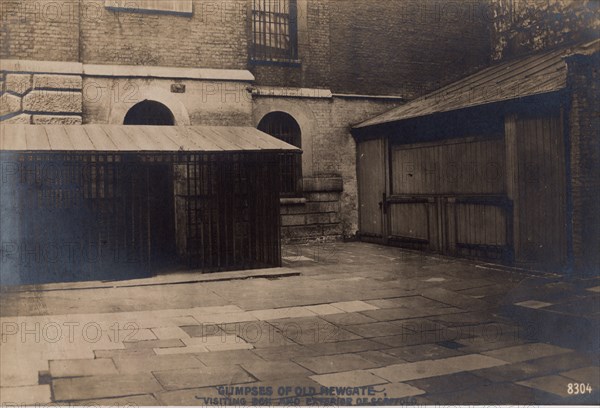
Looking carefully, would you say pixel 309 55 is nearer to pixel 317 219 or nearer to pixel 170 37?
pixel 170 37

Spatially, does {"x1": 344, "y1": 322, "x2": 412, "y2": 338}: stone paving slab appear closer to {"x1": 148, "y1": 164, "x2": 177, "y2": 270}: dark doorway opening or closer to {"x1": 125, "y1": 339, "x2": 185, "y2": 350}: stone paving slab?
{"x1": 125, "y1": 339, "x2": 185, "y2": 350}: stone paving slab

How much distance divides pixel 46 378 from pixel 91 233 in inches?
208

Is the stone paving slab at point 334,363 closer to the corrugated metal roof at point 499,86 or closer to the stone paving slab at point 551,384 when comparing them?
the stone paving slab at point 551,384

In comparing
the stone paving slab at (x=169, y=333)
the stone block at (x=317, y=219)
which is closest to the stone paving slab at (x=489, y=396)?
the stone paving slab at (x=169, y=333)

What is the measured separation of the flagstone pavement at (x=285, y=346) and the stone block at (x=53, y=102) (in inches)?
187

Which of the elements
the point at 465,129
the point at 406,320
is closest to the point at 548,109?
the point at 465,129

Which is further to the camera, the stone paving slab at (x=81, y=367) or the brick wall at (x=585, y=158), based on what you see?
the brick wall at (x=585, y=158)

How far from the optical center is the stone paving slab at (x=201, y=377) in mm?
5137

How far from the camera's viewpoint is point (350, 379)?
529 cm

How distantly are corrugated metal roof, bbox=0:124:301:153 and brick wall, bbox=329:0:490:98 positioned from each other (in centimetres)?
507

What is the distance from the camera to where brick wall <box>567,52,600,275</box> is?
9.75 metres

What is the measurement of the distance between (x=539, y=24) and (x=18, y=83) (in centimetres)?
1175

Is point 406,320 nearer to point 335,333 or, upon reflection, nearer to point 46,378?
point 335,333

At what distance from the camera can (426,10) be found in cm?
1722
